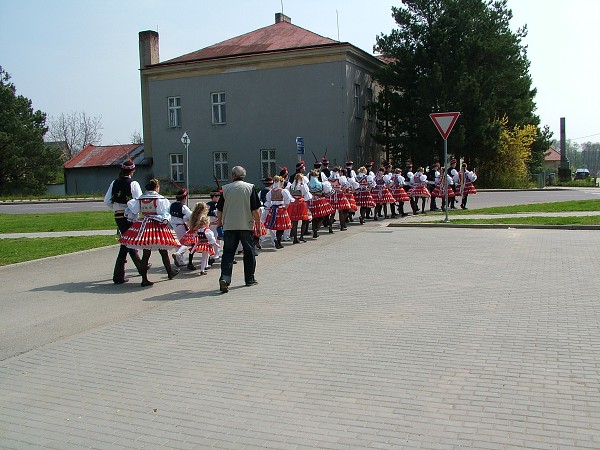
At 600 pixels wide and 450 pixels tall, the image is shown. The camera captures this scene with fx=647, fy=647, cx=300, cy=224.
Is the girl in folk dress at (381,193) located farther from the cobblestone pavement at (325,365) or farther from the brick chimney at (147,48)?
the brick chimney at (147,48)

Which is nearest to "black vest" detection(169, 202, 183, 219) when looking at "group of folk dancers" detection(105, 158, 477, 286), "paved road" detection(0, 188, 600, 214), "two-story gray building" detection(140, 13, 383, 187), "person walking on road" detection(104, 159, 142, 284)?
"group of folk dancers" detection(105, 158, 477, 286)

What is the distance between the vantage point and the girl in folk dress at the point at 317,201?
1595cm

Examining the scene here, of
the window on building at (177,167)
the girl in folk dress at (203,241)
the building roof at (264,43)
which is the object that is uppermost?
the building roof at (264,43)

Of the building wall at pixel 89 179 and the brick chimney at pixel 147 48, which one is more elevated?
the brick chimney at pixel 147 48

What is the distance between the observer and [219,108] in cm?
4334

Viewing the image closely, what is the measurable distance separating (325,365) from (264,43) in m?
39.1

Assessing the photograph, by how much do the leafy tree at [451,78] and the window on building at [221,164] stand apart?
1061cm

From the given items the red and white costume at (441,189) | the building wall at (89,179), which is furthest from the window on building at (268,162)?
the red and white costume at (441,189)

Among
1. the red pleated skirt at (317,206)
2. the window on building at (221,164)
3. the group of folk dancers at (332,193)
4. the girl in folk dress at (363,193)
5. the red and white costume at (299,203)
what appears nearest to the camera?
the group of folk dancers at (332,193)

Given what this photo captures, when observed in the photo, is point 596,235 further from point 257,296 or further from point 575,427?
point 575,427

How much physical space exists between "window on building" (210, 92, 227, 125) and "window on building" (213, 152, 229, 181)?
2.15 metres

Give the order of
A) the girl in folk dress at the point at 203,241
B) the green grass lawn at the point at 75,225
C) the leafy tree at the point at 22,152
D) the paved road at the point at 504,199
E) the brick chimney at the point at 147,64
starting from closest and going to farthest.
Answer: the girl in folk dress at the point at 203,241 < the green grass lawn at the point at 75,225 < the paved road at the point at 504,199 < the brick chimney at the point at 147,64 < the leafy tree at the point at 22,152

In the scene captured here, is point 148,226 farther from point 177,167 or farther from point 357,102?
point 177,167

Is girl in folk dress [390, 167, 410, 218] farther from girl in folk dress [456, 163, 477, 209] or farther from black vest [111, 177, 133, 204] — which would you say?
black vest [111, 177, 133, 204]
